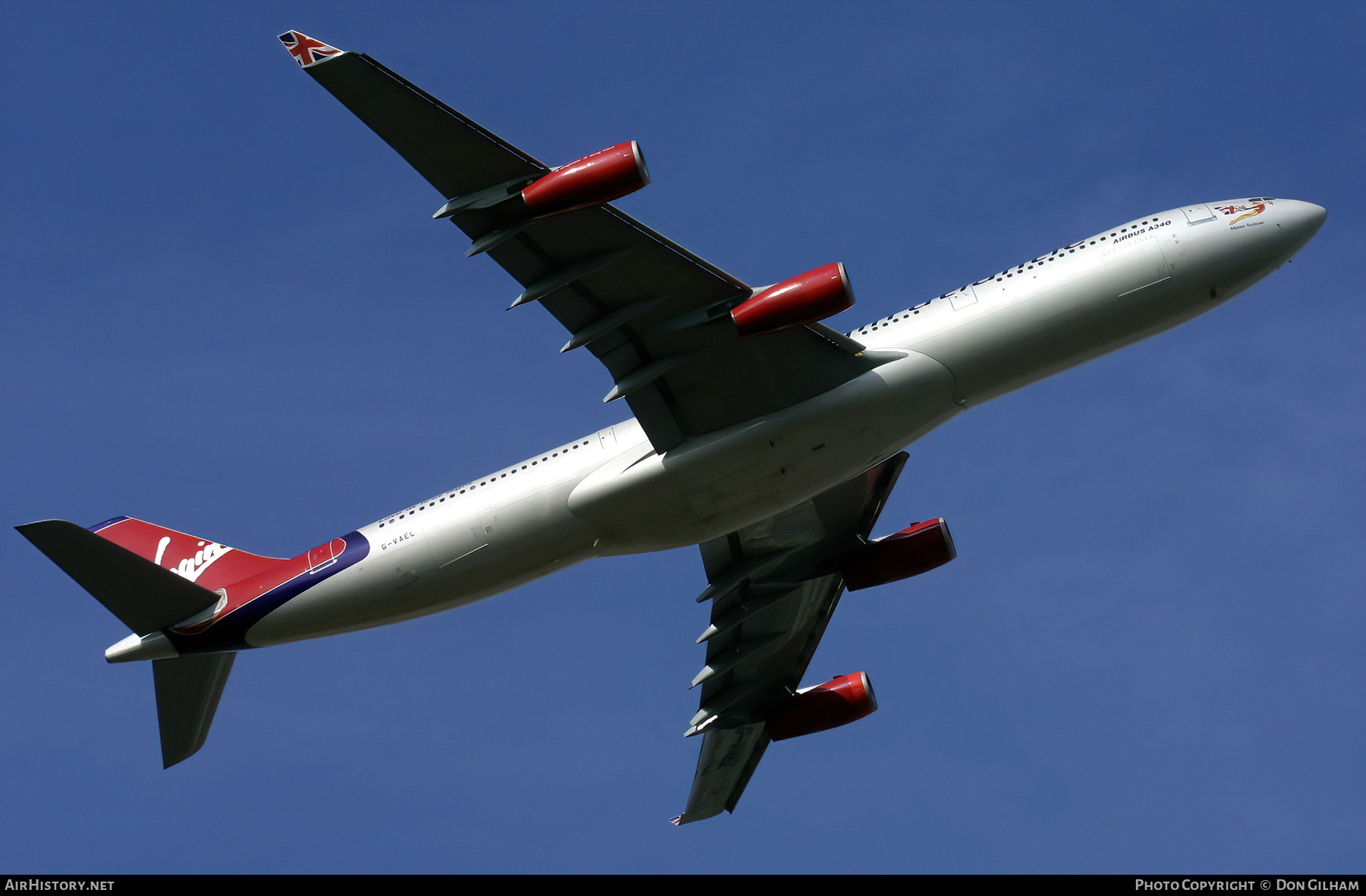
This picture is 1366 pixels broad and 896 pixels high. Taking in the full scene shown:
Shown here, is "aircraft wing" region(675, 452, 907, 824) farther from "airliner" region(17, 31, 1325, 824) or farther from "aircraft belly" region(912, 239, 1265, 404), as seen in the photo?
"aircraft belly" region(912, 239, 1265, 404)

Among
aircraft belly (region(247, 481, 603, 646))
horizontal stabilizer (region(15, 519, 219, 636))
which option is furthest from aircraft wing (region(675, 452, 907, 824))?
horizontal stabilizer (region(15, 519, 219, 636))

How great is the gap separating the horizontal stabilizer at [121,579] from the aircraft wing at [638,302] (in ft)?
39.8

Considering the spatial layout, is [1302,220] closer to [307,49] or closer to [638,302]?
[638,302]

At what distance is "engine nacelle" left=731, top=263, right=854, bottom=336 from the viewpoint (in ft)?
98.3

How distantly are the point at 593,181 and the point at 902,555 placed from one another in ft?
55.1

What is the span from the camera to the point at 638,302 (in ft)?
102

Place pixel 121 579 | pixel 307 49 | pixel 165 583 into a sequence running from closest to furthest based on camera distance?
pixel 307 49, pixel 121 579, pixel 165 583

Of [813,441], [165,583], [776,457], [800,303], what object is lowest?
[165,583]

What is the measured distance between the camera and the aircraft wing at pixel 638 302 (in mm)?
28219

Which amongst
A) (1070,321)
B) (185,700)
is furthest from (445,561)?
(1070,321)

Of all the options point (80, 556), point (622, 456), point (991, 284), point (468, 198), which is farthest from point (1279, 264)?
point (80, 556)

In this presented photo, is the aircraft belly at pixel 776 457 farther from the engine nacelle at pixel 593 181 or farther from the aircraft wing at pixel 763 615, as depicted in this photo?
the engine nacelle at pixel 593 181

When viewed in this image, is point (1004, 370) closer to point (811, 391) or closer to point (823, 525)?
point (811, 391)

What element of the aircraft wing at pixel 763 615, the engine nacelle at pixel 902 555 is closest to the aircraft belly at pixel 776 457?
the aircraft wing at pixel 763 615
